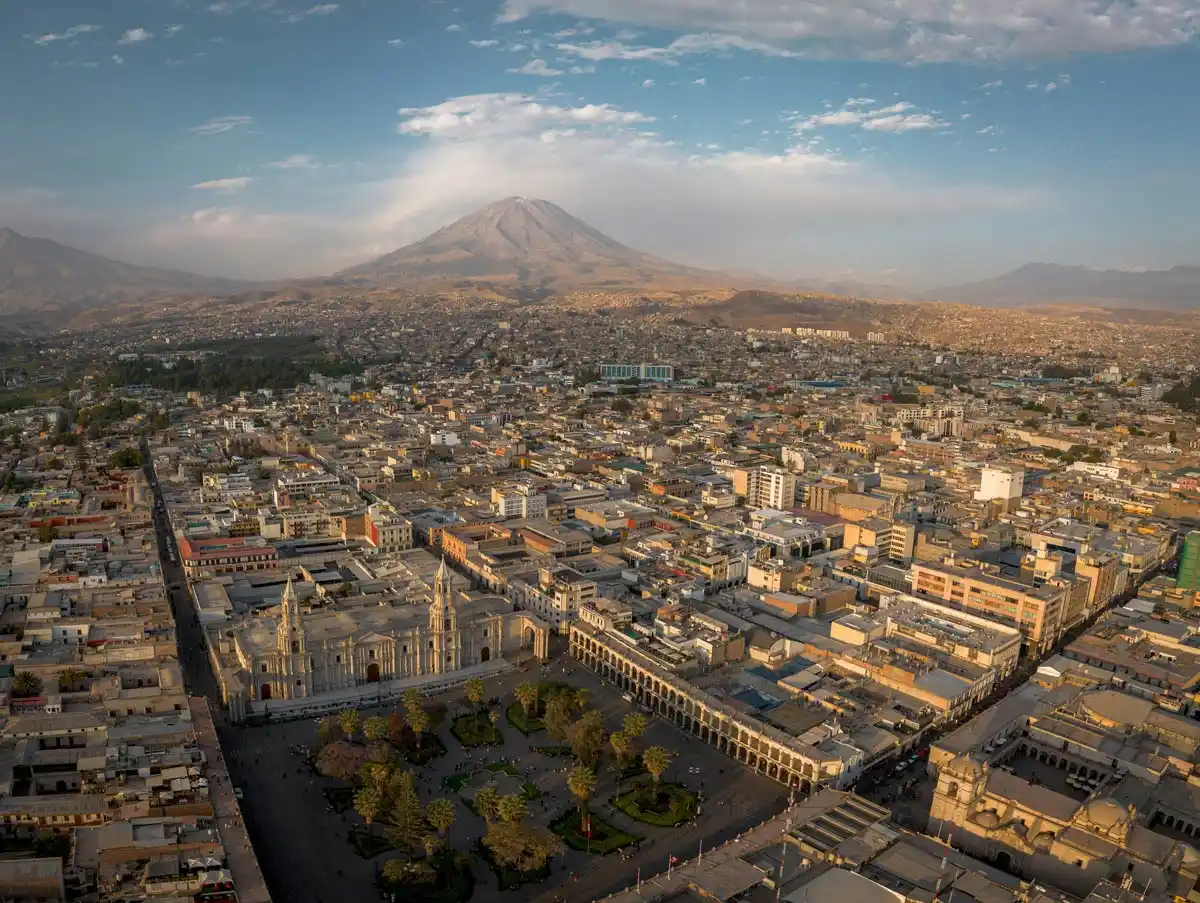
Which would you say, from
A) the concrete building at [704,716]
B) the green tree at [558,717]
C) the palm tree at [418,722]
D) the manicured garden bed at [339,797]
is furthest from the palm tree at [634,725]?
the manicured garden bed at [339,797]

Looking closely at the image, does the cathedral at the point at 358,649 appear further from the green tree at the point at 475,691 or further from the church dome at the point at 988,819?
the church dome at the point at 988,819

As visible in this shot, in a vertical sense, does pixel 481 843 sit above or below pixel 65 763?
below

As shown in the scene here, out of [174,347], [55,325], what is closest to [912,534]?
[174,347]

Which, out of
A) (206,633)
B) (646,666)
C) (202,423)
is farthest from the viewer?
(202,423)

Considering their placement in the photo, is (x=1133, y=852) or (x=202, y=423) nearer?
(x=1133, y=852)

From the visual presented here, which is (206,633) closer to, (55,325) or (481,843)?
(481,843)

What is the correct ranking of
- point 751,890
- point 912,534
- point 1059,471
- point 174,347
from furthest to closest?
point 174,347
point 1059,471
point 912,534
point 751,890

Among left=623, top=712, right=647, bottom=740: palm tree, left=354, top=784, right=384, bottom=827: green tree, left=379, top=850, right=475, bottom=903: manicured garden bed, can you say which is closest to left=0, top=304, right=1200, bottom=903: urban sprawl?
left=379, top=850, right=475, bottom=903: manicured garden bed

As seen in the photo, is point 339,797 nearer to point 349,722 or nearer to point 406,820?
point 349,722
